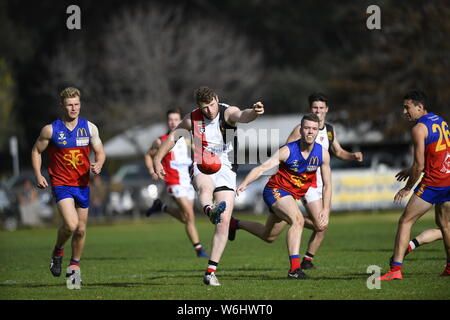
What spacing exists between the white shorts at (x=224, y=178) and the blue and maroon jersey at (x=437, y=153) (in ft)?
7.62

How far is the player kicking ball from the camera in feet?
36.4

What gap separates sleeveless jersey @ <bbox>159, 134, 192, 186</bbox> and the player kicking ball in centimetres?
423

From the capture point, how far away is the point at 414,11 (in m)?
42.9

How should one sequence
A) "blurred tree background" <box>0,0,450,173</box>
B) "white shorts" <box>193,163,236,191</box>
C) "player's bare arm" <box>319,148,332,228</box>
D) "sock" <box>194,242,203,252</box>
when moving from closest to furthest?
"white shorts" <box>193,163,236,191</box>
"player's bare arm" <box>319,148,332,228</box>
"sock" <box>194,242,203,252</box>
"blurred tree background" <box>0,0,450,173</box>

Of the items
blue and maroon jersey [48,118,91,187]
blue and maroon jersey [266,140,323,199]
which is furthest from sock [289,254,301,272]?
blue and maroon jersey [48,118,91,187]

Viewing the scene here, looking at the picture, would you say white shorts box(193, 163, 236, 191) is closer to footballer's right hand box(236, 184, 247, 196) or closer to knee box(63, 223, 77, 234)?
footballer's right hand box(236, 184, 247, 196)

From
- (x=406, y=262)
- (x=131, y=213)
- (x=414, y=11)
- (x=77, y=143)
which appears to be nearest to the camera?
(x=77, y=143)

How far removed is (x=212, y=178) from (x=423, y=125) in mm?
2649

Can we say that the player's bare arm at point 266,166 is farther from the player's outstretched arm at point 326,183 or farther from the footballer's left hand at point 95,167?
the footballer's left hand at point 95,167

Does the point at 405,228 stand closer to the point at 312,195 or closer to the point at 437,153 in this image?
the point at 437,153

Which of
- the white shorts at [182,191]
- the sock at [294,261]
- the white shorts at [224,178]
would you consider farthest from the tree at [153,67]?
the sock at [294,261]

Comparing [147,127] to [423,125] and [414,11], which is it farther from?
[423,125]

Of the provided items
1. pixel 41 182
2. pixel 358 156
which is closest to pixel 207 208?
pixel 41 182
